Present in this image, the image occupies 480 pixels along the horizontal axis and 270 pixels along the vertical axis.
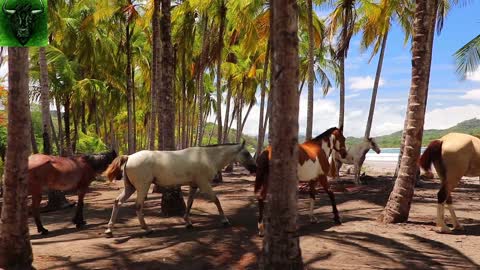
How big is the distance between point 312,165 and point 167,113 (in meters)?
4.15

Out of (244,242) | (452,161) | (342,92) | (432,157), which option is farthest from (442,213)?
Answer: (342,92)

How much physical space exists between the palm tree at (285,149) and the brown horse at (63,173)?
6624mm

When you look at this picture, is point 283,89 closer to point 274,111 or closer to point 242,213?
point 274,111

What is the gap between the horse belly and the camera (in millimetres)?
9656

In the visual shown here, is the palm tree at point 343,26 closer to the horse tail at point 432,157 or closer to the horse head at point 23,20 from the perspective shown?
the horse tail at point 432,157

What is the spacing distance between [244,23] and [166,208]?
13698 millimetres

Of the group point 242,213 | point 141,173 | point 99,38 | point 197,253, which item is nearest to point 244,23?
point 99,38

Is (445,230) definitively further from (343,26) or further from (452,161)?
(343,26)

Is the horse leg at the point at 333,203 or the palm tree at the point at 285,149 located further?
the horse leg at the point at 333,203

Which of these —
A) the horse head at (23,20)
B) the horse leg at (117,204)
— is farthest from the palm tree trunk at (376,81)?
the horse head at (23,20)

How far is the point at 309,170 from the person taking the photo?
9.81 meters

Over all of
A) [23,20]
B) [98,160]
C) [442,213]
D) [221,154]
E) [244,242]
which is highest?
[23,20]

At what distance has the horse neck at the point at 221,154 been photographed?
34.1 ft

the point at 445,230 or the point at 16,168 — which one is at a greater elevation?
the point at 16,168
